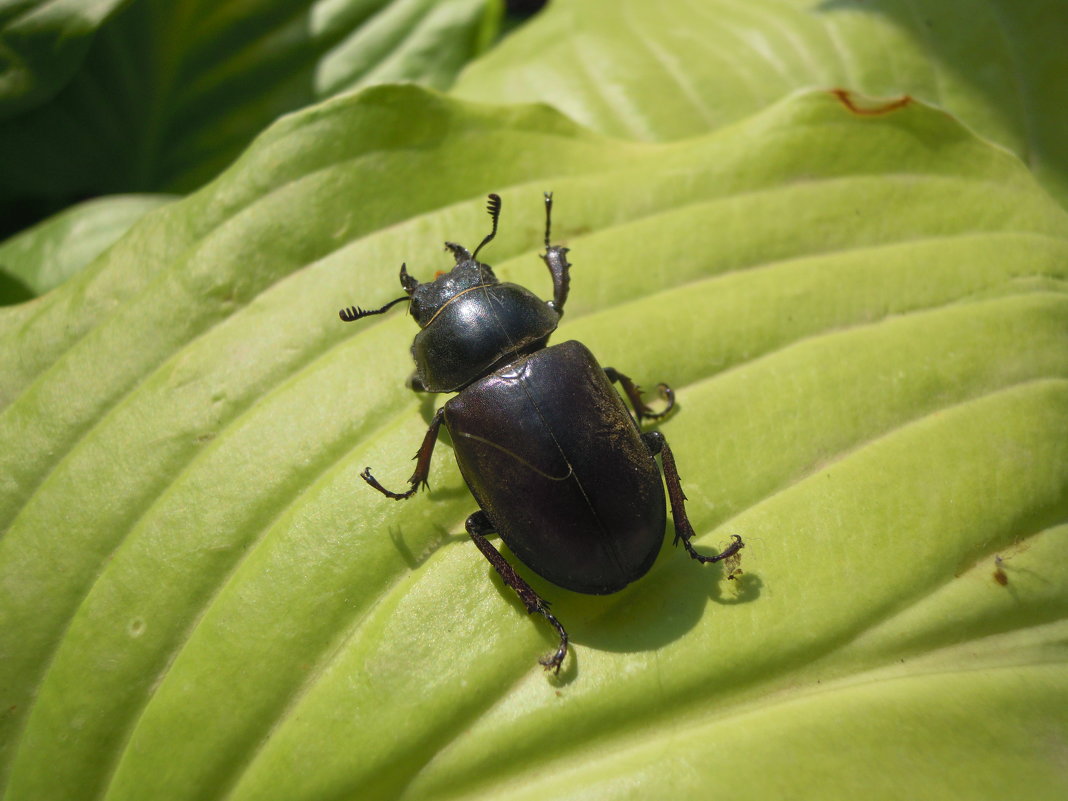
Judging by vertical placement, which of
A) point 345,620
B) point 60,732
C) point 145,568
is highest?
point 145,568

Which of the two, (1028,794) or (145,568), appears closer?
→ (1028,794)

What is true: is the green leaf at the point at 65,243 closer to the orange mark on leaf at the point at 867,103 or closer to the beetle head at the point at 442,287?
the beetle head at the point at 442,287

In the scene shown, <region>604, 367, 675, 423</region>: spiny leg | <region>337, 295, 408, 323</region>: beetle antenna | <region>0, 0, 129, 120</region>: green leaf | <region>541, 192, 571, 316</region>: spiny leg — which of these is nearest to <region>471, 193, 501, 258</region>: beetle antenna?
<region>541, 192, 571, 316</region>: spiny leg

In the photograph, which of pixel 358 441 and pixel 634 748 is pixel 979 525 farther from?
pixel 358 441

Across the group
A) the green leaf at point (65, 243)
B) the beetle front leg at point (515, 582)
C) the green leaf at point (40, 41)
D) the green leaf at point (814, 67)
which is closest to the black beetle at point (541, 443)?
the beetle front leg at point (515, 582)

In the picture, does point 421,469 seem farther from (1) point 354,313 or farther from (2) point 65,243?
(2) point 65,243

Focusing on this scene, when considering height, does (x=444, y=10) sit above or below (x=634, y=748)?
above

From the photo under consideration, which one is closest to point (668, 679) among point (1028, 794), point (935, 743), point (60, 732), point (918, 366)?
point (935, 743)
